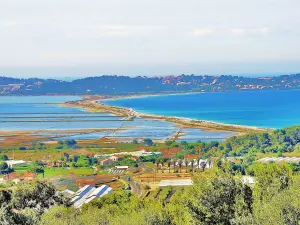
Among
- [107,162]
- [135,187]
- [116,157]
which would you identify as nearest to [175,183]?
[135,187]

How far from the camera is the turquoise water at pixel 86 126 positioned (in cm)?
4606

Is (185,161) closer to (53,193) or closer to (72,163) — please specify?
(72,163)

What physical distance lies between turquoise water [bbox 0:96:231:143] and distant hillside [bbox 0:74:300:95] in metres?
51.6

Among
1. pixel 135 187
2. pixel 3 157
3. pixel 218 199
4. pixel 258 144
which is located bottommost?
pixel 135 187

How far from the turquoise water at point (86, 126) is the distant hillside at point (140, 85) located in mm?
51606

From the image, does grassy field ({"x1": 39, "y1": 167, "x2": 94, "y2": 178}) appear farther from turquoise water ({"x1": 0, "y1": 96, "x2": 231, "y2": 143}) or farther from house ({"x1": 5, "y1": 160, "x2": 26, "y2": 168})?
turquoise water ({"x1": 0, "y1": 96, "x2": 231, "y2": 143})

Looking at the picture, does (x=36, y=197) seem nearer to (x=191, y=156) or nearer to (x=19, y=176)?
(x=19, y=176)

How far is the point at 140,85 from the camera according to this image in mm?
133625

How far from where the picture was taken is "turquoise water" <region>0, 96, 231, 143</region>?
46.1 meters

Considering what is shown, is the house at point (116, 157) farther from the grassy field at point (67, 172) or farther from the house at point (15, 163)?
the house at point (15, 163)

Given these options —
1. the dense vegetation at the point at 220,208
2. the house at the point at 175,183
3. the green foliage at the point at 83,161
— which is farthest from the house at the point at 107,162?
the dense vegetation at the point at 220,208

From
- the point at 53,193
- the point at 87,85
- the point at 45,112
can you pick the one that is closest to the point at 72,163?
the point at 53,193

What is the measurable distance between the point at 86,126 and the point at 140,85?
266ft

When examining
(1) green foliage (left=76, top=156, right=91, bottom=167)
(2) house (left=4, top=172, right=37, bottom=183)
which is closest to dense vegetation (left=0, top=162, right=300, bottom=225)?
(2) house (left=4, top=172, right=37, bottom=183)
